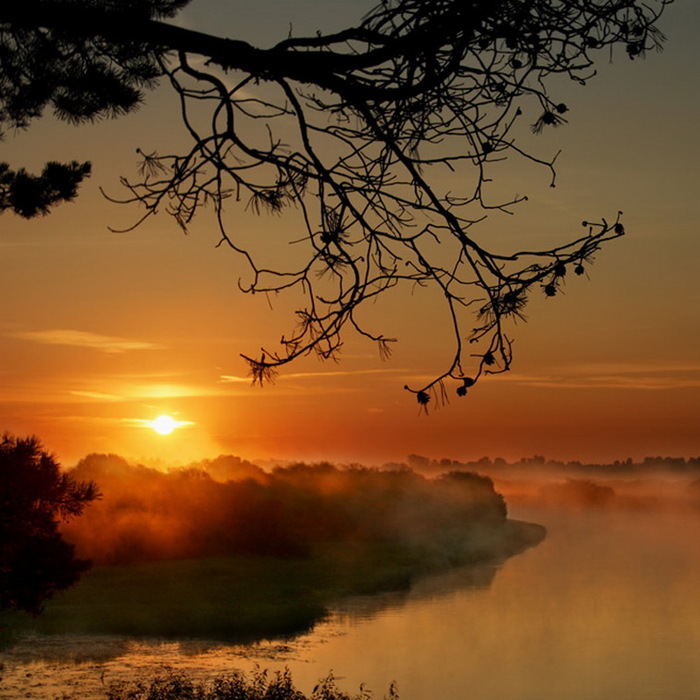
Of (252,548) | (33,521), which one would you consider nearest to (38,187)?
(33,521)

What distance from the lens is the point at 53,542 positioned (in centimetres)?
1568

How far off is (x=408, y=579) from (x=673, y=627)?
13695 millimetres

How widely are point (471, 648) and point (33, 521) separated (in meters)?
21.9

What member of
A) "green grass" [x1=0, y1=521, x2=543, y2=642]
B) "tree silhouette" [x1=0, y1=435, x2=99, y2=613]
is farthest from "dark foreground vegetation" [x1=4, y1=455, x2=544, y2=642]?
"tree silhouette" [x1=0, y1=435, x2=99, y2=613]

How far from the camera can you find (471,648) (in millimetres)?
32906

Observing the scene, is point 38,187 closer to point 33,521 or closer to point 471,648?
point 33,521

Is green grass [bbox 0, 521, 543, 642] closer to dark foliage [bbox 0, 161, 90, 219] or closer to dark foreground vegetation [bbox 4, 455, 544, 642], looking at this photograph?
dark foreground vegetation [bbox 4, 455, 544, 642]

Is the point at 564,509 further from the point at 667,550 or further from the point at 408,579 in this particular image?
the point at 408,579

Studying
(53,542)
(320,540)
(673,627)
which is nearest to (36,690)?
(53,542)

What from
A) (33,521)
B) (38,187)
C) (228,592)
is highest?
(38,187)

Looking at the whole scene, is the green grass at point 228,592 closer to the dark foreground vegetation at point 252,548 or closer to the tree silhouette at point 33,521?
the dark foreground vegetation at point 252,548

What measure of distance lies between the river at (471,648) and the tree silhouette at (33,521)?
21.7 feet

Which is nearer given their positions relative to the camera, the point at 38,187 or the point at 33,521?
the point at 38,187

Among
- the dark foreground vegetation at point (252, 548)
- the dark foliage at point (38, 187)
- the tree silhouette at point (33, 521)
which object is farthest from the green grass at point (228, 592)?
the dark foliage at point (38, 187)
